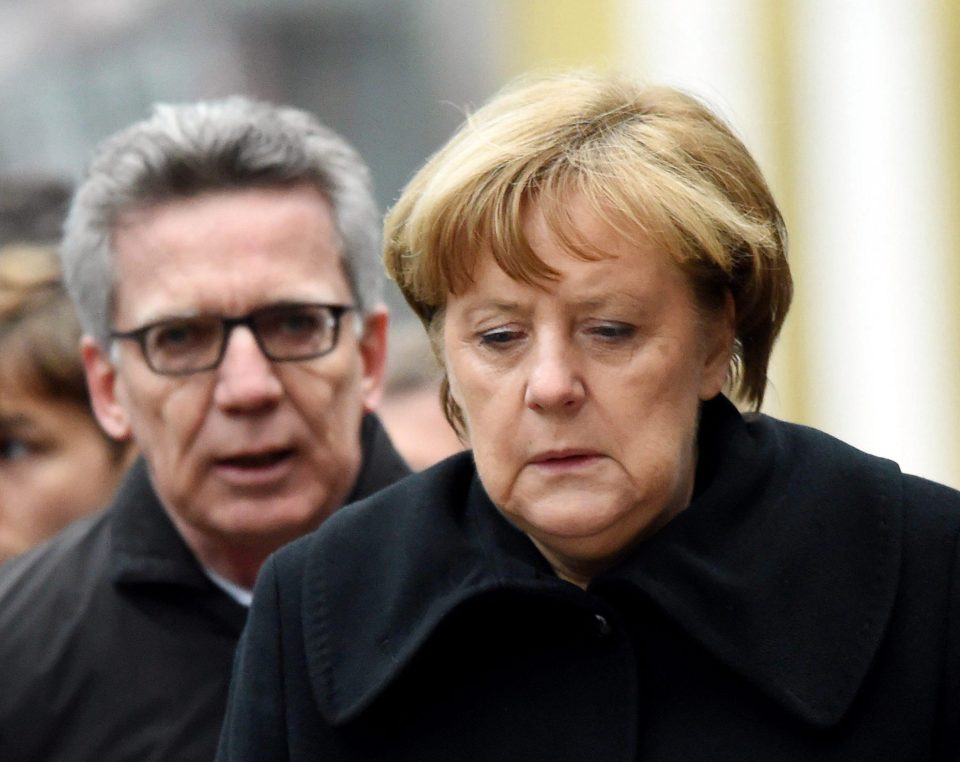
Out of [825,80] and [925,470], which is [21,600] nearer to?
[925,470]

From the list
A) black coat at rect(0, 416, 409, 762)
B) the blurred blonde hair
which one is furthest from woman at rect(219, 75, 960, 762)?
the blurred blonde hair

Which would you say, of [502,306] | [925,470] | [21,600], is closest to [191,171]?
[21,600]

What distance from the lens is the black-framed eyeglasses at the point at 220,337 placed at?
4.08 metres

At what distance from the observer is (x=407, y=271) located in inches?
125

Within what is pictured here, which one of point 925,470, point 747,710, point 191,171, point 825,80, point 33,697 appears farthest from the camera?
point 825,80

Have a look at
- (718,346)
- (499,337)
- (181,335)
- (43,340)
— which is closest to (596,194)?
(499,337)

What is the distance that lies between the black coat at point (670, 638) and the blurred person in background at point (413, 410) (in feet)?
8.40

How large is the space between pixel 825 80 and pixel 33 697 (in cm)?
608

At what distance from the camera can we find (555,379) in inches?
115

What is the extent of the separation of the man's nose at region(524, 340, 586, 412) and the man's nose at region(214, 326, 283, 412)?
3.88 feet

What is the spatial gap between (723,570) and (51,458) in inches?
98.0

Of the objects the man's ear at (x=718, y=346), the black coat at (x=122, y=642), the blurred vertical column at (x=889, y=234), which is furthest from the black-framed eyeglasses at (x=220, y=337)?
the blurred vertical column at (x=889, y=234)

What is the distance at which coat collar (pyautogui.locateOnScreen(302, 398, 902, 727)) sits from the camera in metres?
2.99

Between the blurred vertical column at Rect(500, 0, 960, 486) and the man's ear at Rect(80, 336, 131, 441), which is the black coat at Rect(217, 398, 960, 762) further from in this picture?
the blurred vertical column at Rect(500, 0, 960, 486)
